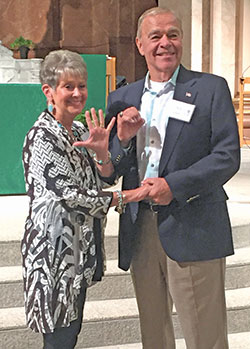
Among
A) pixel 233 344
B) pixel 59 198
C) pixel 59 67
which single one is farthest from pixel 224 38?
pixel 59 198

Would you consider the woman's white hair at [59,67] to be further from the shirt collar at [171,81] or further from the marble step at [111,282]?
the marble step at [111,282]

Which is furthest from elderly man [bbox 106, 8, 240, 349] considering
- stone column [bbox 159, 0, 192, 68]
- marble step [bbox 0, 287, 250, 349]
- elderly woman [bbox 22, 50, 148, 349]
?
stone column [bbox 159, 0, 192, 68]

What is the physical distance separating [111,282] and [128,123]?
198cm

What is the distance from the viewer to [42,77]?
2.61 metres

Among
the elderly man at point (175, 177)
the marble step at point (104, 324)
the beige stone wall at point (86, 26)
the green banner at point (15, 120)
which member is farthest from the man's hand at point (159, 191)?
the beige stone wall at point (86, 26)

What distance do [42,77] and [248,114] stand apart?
850 centimetres

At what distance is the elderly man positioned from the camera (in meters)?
2.55

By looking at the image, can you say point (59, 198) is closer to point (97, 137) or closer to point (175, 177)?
point (97, 137)

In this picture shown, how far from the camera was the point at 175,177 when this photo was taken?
255cm

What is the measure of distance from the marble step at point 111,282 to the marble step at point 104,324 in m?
0.05

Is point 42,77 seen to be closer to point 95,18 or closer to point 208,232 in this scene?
point 208,232

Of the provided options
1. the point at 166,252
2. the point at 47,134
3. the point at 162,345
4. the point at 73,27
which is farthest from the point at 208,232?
the point at 73,27

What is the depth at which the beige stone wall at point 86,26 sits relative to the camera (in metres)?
12.8

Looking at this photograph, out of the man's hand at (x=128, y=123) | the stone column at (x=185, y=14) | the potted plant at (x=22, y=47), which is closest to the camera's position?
the man's hand at (x=128, y=123)
